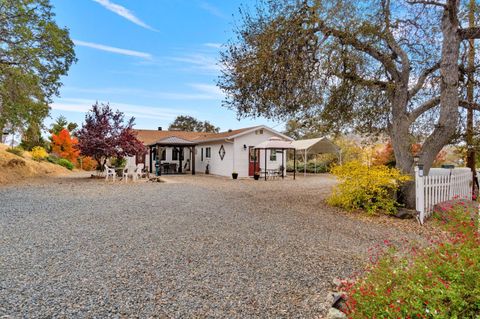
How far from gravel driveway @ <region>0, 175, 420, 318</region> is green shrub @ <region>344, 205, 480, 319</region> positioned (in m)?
0.74

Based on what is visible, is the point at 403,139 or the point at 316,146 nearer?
the point at 403,139

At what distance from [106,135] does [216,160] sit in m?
8.19

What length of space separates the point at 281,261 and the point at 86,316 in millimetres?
2523

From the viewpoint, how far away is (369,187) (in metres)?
8.61

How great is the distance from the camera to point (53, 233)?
5734mm

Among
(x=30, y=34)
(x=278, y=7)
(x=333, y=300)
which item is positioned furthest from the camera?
(x=30, y=34)

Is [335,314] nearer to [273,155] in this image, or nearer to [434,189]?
[434,189]

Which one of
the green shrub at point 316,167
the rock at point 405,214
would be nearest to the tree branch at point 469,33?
the rock at point 405,214

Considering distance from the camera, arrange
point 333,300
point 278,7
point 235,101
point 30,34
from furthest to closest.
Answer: point 30,34
point 235,101
point 278,7
point 333,300

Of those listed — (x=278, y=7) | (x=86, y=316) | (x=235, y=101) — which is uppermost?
(x=278, y=7)

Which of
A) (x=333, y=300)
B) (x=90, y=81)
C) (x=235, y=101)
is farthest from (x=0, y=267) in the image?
(x=90, y=81)

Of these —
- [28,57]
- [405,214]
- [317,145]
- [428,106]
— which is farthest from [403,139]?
[317,145]

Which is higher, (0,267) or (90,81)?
(90,81)

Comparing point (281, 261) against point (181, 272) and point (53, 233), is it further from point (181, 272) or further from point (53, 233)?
point (53, 233)
